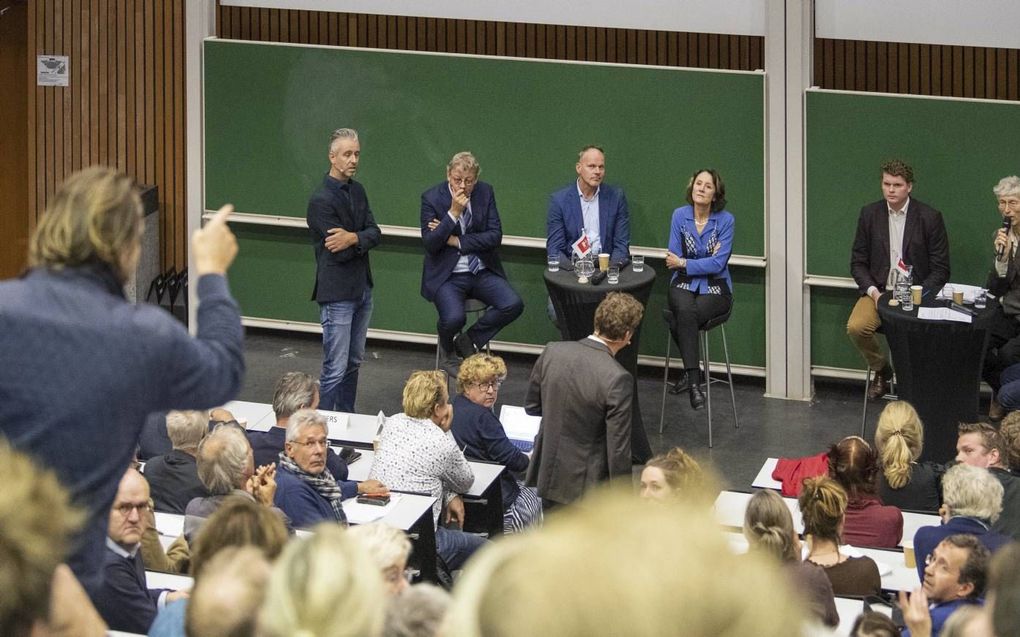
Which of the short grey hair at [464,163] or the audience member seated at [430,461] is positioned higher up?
the short grey hair at [464,163]

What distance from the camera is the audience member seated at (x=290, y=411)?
235 inches

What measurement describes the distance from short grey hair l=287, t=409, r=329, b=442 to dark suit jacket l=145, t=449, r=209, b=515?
53 cm

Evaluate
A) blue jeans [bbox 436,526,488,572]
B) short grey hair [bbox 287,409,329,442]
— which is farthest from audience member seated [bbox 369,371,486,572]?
short grey hair [bbox 287,409,329,442]

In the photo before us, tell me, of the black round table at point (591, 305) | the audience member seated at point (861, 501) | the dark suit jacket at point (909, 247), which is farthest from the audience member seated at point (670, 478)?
the dark suit jacket at point (909, 247)

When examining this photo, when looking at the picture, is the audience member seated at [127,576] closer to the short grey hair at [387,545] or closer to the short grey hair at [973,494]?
the short grey hair at [387,545]

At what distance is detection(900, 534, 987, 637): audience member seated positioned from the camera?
14.4 feet

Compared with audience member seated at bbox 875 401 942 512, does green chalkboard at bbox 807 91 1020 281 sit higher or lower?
higher

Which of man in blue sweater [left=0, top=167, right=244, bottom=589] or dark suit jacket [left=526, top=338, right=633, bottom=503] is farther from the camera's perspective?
dark suit jacket [left=526, top=338, right=633, bottom=503]

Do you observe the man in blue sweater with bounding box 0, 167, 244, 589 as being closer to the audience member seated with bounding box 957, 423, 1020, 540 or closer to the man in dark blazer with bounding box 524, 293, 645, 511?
the man in dark blazer with bounding box 524, 293, 645, 511

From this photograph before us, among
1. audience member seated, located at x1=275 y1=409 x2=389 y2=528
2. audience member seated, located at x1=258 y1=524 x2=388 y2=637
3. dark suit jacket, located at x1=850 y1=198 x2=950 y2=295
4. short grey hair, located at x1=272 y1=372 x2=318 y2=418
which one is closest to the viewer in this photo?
audience member seated, located at x1=258 y1=524 x2=388 y2=637

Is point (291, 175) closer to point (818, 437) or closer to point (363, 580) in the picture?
point (818, 437)

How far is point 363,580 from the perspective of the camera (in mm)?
1739

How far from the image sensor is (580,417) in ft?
20.3

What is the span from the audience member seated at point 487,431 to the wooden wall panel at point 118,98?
453cm
